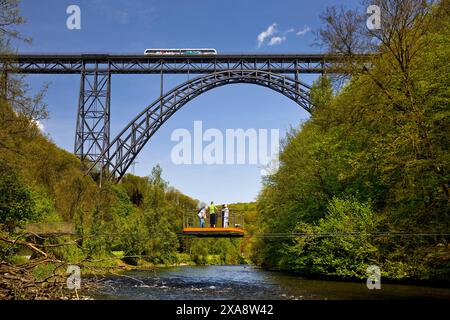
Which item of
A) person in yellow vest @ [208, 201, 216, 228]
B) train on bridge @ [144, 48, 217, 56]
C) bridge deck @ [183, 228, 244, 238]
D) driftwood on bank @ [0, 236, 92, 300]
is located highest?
train on bridge @ [144, 48, 217, 56]

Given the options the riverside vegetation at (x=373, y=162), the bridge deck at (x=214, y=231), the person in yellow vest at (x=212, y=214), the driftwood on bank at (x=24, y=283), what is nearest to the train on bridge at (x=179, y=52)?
the riverside vegetation at (x=373, y=162)

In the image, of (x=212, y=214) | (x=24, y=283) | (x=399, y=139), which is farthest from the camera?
(x=212, y=214)

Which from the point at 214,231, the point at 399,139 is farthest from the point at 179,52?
the point at 399,139

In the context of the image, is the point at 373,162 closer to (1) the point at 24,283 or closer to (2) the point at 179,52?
(1) the point at 24,283

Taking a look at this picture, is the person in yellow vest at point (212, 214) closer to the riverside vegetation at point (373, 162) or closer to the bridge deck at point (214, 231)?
the bridge deck at point (214, 231)

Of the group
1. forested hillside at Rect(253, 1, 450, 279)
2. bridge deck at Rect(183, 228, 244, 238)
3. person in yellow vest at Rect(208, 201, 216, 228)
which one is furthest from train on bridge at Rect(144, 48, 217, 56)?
bridge deck at Rect(183, 228, 244, 238)

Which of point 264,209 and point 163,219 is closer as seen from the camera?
point 264,209

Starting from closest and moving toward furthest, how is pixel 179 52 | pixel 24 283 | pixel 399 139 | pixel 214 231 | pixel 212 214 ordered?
pixel 24 283, pixel 399 139, pixel 214 231, pixel 212 214, pixel 179 52

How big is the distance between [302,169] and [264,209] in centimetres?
872

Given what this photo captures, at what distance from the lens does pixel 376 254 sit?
52.6 feet

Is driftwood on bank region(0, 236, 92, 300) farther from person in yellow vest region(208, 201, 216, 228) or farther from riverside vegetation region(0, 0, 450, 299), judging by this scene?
person in yellow vest region(208, 201, 216, 228)
